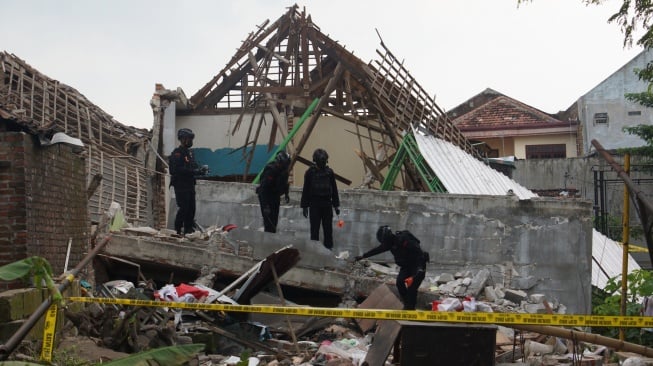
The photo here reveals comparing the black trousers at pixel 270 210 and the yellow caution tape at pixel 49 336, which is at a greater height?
the black trousers at pixel 270 210

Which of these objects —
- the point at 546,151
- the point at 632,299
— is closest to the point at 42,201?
the point at 632,299

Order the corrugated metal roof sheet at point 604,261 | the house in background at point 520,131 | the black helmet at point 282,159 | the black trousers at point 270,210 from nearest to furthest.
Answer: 1. the black helmet at point 282,159
2. the black trousers at point 270,210
3. the corrugated metal roof sheet at point 604,261
4. the house in background at point 520,131

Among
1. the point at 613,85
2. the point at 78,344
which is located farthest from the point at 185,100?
the point at 613,85

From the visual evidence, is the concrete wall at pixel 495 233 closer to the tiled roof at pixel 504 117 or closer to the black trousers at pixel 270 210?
the black trousers at pixel 270 210

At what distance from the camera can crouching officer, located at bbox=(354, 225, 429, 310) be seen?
988 centimetres

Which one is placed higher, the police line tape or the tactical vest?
the tactical vest

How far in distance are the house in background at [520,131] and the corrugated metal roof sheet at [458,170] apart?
48.9 feet

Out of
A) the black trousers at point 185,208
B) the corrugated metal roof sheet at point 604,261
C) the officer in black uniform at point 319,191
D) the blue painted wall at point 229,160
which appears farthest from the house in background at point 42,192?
the blue painted wall at point 229,160

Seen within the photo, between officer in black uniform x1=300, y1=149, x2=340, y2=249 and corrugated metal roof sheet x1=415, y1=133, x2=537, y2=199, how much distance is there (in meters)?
3.86

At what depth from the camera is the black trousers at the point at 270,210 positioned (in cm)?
1238

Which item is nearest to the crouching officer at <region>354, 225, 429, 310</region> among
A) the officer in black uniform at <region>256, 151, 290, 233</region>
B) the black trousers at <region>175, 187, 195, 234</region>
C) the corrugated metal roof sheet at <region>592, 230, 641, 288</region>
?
the officer in black uniform at <region>256, 151, 290, 233</region>

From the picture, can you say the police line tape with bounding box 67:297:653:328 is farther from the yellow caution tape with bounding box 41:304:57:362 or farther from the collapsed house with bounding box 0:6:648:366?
the collapsed house with bounding box 0:6:648:366

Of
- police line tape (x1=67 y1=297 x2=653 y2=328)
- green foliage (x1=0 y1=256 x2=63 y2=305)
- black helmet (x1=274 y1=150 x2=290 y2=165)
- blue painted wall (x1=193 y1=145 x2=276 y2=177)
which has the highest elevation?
blue painted wall (x1=193 y1=145 x2=276 y2=177)

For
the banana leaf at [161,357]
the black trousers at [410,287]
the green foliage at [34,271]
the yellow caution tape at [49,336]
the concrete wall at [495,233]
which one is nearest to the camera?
the green foliage at [34,271]
